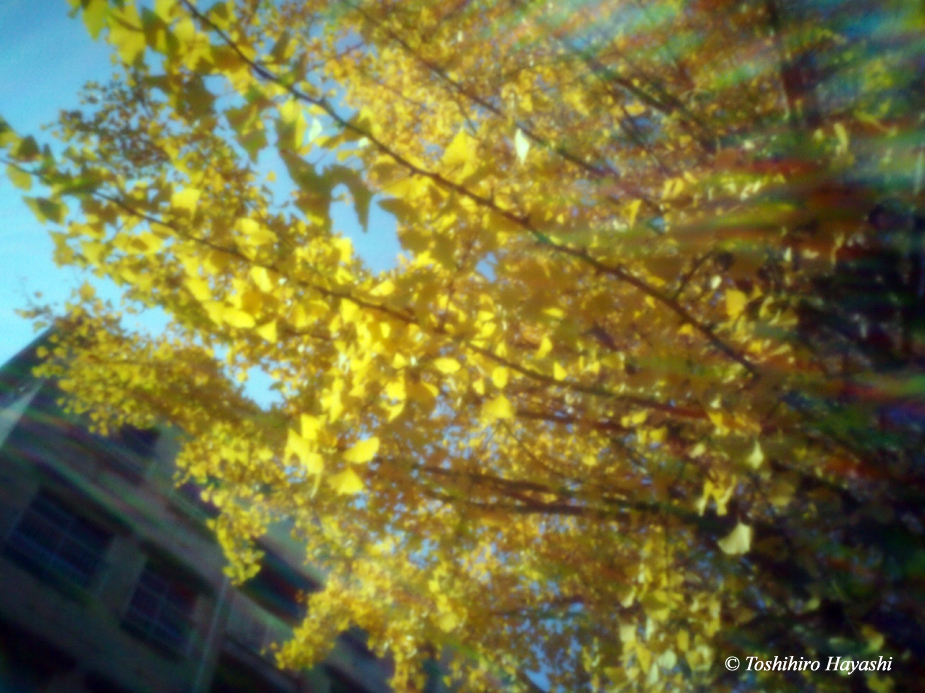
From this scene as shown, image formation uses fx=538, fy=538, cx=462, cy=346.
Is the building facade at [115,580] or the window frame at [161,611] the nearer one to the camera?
the building facade at [115,580]

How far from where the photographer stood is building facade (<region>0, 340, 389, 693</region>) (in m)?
6.61

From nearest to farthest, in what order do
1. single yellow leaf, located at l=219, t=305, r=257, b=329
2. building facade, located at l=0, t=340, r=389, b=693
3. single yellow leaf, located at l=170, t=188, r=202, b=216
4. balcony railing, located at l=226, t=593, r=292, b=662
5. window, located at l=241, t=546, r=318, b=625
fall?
1. single yellow leaf, located at l=170, t=188, r=202, b=216
2. single yellow leaf, located at l=219, t=305, r=257, b=329
3. building facade, located at l=0, t=340, r=389, b=693
4. balcony railing, located at l=226, t=593, r=292, b=662
5. window, located at l=241, t=546, r=318, b=625

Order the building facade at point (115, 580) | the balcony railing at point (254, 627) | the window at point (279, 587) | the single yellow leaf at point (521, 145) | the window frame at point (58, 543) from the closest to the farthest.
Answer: the single yellow leaf at point (521, 145) → the building facade at point (115, 580) → the window frame at point (58, 543) → the balcony railing at point (254, 627) → the window at point (279, 587)

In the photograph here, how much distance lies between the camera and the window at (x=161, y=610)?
7746mm

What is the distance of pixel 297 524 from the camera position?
4.56 meters

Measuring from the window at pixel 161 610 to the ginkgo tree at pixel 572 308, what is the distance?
452 cm

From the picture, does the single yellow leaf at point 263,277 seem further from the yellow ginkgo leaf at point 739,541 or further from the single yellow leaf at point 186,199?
the yellow ginkgo leaf at point 739,541

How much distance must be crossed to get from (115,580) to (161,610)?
0.96m

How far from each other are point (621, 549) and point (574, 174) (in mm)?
2635

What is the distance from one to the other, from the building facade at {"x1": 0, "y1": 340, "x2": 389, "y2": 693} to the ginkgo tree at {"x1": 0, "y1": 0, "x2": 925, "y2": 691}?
384cm

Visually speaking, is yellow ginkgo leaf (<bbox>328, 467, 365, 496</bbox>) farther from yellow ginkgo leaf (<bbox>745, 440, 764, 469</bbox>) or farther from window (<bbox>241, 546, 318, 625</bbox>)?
window (<bbox>241, 546, 318, 625</bbox>)

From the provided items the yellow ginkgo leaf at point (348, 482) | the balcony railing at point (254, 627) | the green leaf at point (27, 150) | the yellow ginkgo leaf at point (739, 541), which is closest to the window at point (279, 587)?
the balcony railing at point (254, 627)

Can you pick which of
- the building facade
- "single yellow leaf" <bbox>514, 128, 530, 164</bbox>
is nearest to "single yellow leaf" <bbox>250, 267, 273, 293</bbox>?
"single yellow leaf" <bbox>514, 128, 530, 164</bbox>

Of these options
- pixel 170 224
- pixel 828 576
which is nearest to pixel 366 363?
pixel 170 224
